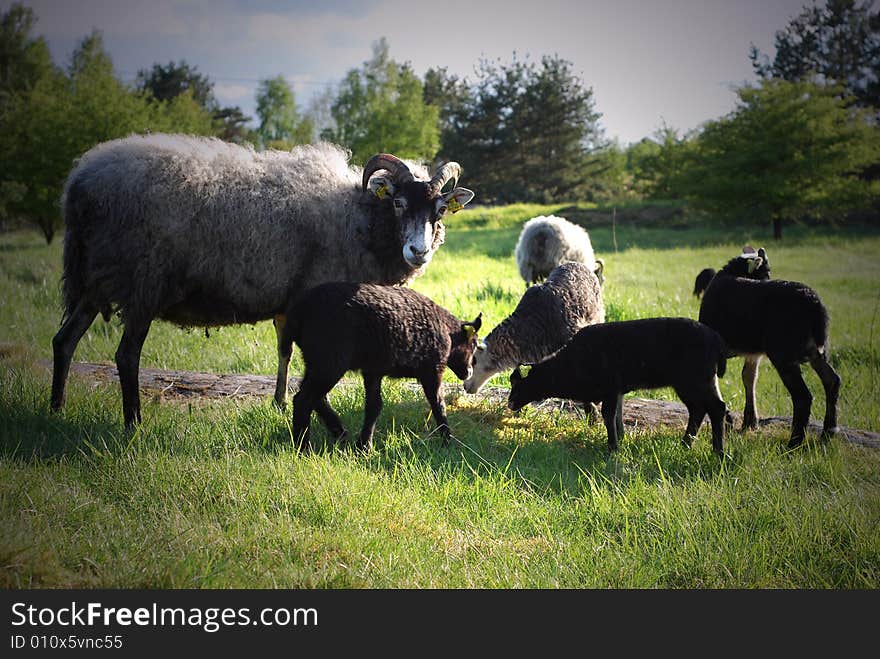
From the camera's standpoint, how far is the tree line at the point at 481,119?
9195 millimetres

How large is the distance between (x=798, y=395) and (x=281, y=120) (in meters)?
12.8

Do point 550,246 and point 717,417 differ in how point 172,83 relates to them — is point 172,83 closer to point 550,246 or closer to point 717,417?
point 550,246

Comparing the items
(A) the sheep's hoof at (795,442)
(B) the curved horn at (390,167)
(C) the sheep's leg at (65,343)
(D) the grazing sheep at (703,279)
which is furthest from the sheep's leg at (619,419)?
(C) the sheep's leg at (65,343)

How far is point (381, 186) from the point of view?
17.9ft

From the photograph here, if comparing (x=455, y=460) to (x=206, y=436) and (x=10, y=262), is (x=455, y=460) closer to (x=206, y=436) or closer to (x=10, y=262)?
(x=206, y=436)

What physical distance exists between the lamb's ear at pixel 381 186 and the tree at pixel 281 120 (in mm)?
8610

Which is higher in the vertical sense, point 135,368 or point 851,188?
point 851,188

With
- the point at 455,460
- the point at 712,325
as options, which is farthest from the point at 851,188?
the point at 455,460

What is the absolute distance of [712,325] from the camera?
5.22 m

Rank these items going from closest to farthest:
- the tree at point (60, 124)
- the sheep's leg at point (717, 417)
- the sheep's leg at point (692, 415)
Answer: the sheep's leg at point (717, 417) → the sheep's leg at point (692, 415) → the tree at point (60, 124)

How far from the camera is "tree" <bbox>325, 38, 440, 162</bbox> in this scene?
15.8 metres

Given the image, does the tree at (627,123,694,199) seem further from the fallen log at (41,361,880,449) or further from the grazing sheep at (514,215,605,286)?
the fallen log at (41,361,880,449)

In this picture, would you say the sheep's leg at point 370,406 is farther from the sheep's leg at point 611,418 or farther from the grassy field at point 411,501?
the sheep's leg at point 611,418

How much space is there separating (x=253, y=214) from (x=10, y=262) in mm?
8727
